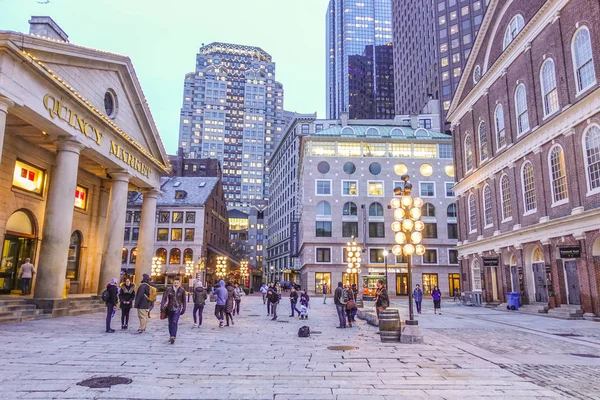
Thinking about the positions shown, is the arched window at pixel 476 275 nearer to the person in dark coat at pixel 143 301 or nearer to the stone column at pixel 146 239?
→ the stone column at pixel 146 239

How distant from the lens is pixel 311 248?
56.5 meters

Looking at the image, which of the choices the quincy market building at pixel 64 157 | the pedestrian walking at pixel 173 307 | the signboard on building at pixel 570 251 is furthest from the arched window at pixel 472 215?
the pedestrian walking at pixel 173 307

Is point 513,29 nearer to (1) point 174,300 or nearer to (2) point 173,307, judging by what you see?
(1) point 174,300

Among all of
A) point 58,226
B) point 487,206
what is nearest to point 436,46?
point 487,206

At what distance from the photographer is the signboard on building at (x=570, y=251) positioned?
22.1 m

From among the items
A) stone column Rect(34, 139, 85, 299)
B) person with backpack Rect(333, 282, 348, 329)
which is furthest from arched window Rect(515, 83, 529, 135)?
stone column Rect(34, 139, 85, 299)

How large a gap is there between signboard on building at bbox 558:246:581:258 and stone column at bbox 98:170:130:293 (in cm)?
2501

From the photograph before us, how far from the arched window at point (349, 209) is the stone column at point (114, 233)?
121ft

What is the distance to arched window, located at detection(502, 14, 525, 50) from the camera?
2969 centimetres

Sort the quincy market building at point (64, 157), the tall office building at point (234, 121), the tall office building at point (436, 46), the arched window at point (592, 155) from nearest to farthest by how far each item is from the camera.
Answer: the quincy market building at point (64, 157) < the arched window at point (592, 155) < the tall office building at point (436, 46) < the tall office building at point (234, 121)

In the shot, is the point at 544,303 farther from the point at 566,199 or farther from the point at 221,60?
the point at 221,60

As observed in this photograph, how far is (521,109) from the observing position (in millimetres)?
29344

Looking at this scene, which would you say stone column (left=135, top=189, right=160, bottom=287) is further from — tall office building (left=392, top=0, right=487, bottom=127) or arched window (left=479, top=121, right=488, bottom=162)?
tall office building (left=392, top=0, right=487, bottom=127)

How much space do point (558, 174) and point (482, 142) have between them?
457 inches
